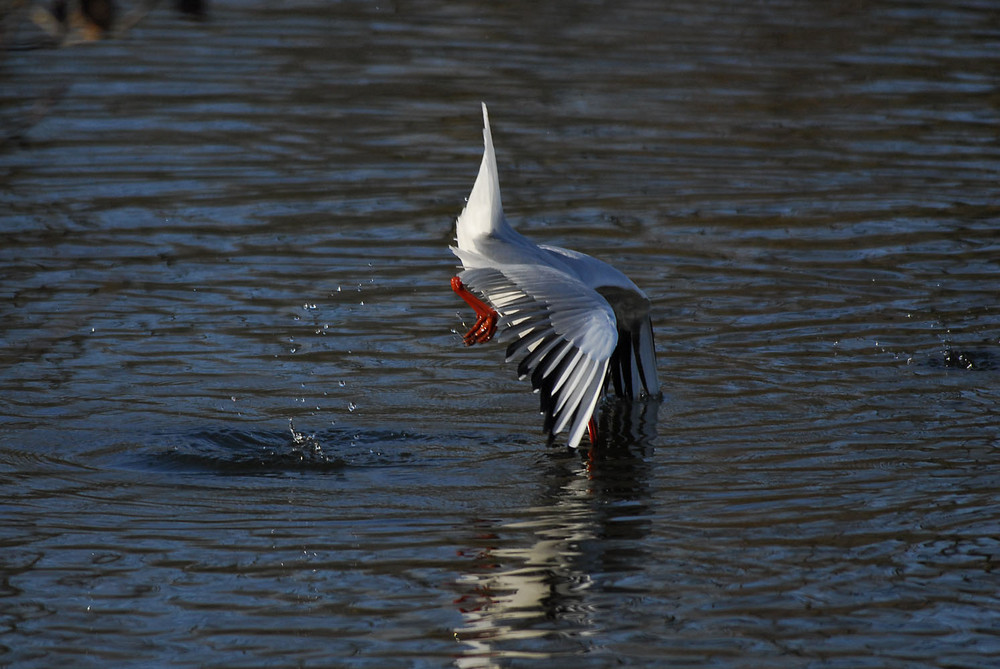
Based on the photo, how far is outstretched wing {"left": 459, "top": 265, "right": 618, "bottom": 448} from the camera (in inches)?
220

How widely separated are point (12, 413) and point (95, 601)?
1924mm

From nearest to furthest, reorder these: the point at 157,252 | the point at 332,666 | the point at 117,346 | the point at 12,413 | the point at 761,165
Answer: the point at 332,666
the point at 12,413
the point at 117,346
the point at 157,252
the point at 761,165

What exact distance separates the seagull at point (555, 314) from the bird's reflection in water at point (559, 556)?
0.22 metres

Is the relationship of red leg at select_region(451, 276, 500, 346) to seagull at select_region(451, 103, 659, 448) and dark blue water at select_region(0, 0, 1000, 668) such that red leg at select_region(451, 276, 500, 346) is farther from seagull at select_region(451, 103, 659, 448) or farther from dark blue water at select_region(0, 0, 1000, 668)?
dark blue water at select_region(0, 0, 1000, 668)

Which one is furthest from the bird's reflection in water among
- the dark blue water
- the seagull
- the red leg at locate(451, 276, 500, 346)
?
the red leg at locate(451, 276, 500, 346)

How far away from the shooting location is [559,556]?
5.12m

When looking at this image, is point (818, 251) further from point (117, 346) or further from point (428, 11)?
point (428, 11)

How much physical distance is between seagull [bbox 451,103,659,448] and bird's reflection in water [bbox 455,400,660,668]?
22 cm

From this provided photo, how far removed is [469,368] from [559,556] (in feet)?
7.42

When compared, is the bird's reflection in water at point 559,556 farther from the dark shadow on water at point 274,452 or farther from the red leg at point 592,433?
the dark shadow on water at point 274,452

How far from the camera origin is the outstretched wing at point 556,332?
18.4 ft

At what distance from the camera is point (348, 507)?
552 cm

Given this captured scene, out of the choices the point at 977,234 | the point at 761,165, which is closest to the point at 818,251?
the point at 977,234

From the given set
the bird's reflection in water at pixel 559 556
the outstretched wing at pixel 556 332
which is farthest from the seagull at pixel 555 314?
the bird's reflection in water at pixel 559 556
